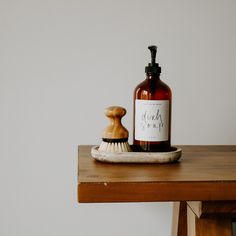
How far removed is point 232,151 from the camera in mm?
1117

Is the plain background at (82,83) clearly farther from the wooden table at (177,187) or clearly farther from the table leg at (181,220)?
the wooden table at (177,187)

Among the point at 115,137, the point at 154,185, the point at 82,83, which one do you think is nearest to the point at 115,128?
the point at 115,137

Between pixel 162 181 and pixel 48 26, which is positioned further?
pixel 48 26

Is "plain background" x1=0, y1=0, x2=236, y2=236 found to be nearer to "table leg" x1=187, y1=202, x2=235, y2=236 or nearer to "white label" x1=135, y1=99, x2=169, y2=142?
"white label" x1=135, y1=99, x2=169, y2=142

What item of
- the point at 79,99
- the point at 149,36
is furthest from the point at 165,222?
the point at 149,36

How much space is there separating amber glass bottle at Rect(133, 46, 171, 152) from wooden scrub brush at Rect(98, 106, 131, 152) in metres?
0.03

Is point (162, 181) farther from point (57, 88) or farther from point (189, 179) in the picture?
point (57, 88)

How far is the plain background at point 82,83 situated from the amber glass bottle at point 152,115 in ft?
1.23

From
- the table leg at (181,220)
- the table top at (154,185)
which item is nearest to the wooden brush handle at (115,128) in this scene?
the table top at (154,185)

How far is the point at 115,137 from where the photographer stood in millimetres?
965

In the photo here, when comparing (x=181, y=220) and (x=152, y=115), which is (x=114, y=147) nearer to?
(x=152, y=115)

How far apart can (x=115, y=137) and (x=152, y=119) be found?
0.27 feet

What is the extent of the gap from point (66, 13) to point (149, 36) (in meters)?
0.24

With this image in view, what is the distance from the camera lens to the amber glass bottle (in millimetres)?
968
